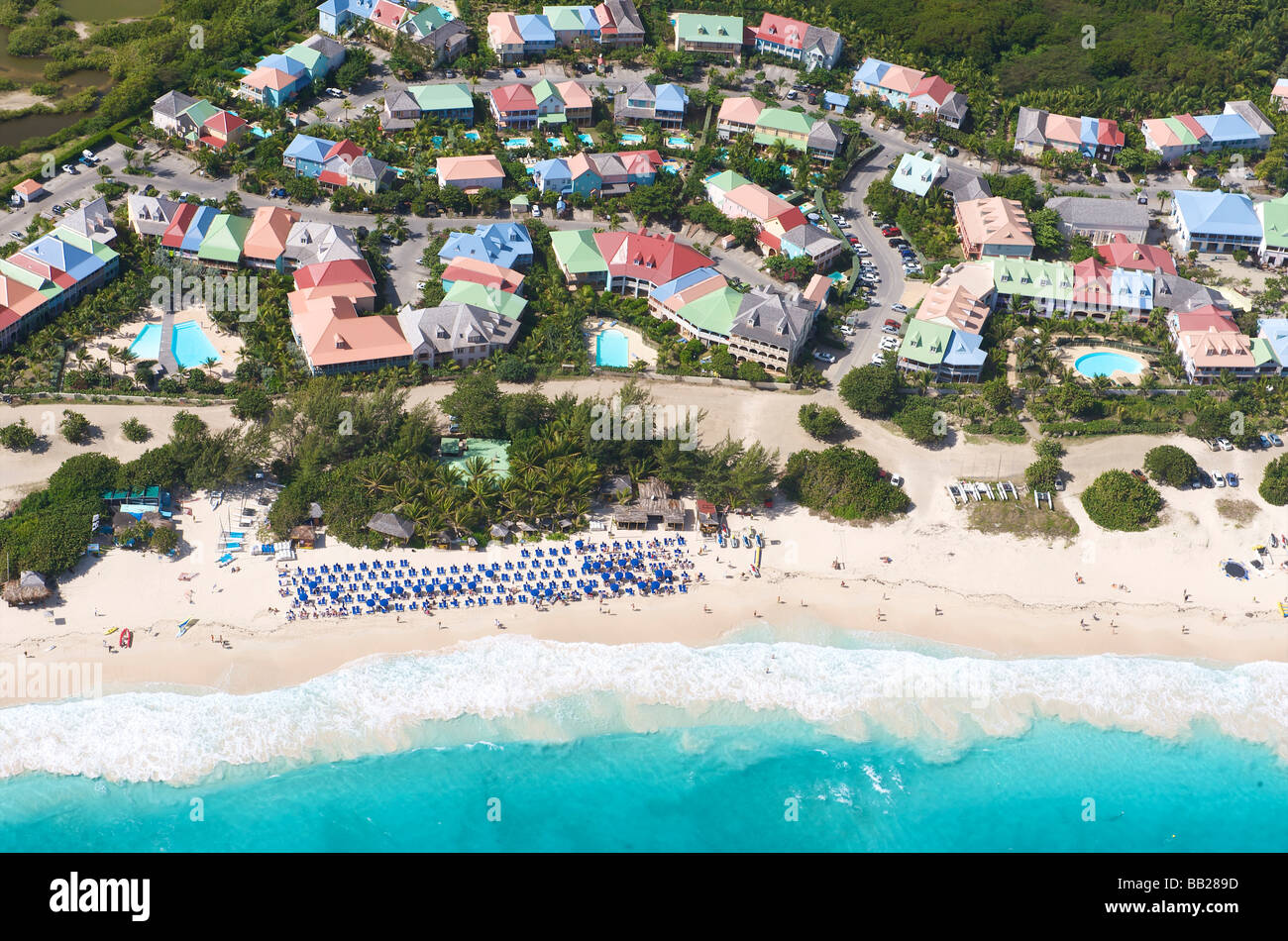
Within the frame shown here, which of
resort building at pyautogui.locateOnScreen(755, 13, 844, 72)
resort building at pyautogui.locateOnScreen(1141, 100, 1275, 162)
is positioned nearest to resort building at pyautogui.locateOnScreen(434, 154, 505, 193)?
resort building at pyautogui.locateOnScreen(755, 13, 844, 72)

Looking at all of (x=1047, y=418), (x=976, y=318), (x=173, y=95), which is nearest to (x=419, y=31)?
→ (x=173, y=95)

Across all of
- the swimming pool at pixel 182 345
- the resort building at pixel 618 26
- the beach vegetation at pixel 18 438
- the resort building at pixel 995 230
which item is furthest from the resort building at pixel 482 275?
the resort building at pixel 618 26

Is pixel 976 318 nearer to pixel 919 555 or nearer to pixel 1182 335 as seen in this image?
pixel 1182 335

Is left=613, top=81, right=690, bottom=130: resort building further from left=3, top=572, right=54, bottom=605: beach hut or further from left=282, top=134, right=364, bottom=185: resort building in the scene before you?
left=3, top=572, right=54, bottom=605: beach hut

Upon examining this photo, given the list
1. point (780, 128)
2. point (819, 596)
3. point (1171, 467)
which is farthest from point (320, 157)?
point (1171, 467)

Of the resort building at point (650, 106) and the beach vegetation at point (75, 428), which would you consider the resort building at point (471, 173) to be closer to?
the resort building at point (650, 106)
